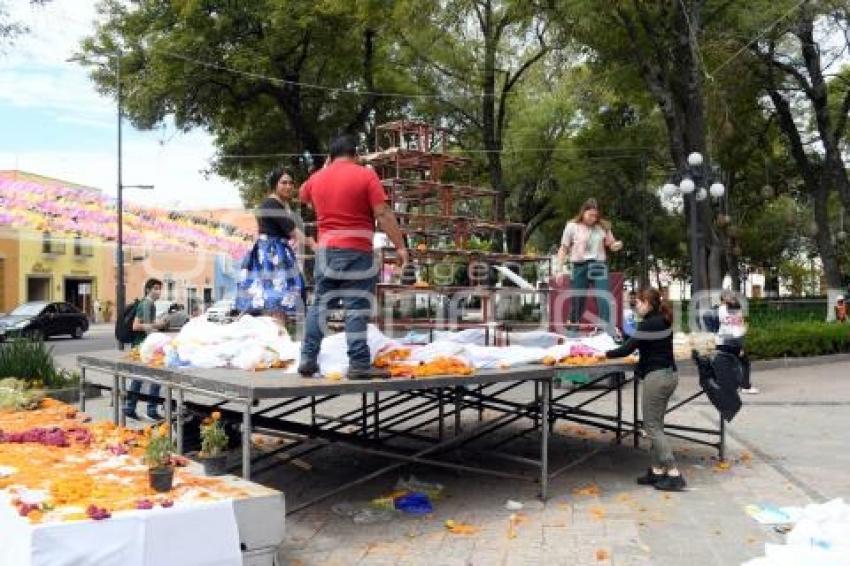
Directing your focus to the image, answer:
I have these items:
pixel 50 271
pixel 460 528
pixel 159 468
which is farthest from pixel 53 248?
pixel 159 468

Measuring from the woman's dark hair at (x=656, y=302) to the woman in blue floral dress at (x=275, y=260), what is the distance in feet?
10.3

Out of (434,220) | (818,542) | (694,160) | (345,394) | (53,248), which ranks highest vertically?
(694,160)

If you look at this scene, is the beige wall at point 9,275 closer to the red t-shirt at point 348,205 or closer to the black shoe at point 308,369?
the red t-shirt at point 348,205

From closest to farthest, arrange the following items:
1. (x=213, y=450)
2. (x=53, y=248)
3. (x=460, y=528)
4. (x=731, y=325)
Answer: (x=213, y=450) < (x=460, y=528) < (x=731, y=325) < (x=53, y=248)

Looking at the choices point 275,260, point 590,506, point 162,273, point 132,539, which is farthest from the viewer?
point 162,273

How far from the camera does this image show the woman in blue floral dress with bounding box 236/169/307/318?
26.1ft

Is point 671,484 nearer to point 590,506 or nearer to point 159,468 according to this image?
point 590,506

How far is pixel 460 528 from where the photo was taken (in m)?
6.64

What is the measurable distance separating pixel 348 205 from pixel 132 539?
301cm

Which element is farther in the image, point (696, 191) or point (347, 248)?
point (696, 191)

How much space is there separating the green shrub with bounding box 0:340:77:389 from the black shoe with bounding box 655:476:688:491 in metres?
9.94

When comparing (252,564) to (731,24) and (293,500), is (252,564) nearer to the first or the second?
(293,500)

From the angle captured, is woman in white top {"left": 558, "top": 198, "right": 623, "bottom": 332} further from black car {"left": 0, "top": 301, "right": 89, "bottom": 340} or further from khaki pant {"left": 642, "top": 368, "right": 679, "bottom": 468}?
black car {"left": 0, "top": 301, "right": 89, "bottom": 340}

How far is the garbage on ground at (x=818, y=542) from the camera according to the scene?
15.6 ft
